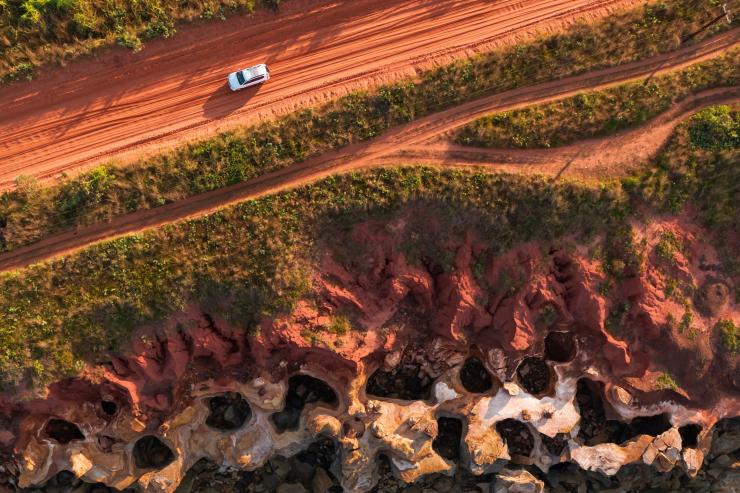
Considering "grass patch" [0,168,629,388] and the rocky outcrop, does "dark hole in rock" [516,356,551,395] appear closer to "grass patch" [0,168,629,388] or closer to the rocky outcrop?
the rocky outcrop

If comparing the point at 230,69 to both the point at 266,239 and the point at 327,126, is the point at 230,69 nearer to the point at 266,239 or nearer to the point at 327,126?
the point at 327,126

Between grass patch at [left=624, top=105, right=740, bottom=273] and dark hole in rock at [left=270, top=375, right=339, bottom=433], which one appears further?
dark hole in rock at [left=270, top=375, right=339, bottom=433]

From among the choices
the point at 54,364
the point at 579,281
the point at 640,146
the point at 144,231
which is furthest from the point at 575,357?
the point at 54,364

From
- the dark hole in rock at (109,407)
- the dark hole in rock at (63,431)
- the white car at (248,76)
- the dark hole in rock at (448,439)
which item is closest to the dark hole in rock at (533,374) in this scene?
the dark hole in rock at (448,439)

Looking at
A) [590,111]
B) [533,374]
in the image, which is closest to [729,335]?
[533,374]

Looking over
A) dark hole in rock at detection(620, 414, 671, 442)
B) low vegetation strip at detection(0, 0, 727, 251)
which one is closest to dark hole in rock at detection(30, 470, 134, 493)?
low vegetation strip at detection(0, 0, 727, 251)

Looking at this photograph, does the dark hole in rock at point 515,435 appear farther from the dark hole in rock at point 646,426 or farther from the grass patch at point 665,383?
the grass patch at point 665,383

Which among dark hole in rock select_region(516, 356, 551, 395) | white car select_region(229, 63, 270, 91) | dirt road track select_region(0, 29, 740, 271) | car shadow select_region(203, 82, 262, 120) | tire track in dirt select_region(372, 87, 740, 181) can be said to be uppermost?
white car select_region(229, 63, 270, 91)
